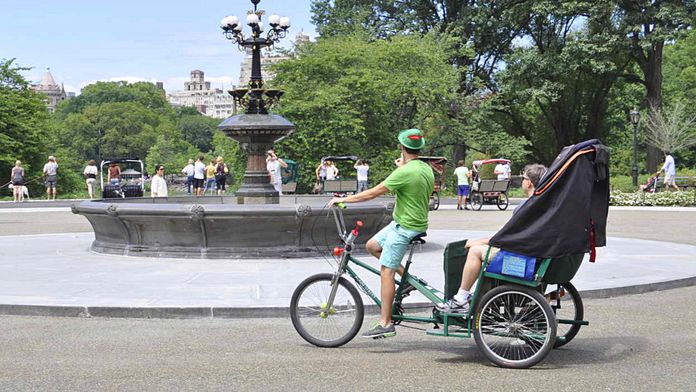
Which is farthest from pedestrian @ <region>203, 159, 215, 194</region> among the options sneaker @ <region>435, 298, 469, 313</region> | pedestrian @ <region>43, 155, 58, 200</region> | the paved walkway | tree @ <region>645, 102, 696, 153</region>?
sneaker @ <region>435, 298, 469, 313</region>

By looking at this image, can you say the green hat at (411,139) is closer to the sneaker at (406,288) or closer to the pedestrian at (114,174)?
the sneaker at (406,288)

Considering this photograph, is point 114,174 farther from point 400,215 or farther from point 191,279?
point 400,215

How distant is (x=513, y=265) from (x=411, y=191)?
102 centimetres

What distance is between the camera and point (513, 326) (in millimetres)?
6230

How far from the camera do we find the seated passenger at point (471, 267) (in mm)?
6391

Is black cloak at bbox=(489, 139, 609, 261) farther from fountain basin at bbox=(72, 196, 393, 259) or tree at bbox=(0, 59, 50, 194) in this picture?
tree at bbox=(0, 59, 50, 194)

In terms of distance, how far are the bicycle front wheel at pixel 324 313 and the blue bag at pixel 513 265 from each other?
3.88ft

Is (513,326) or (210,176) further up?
(210,176)

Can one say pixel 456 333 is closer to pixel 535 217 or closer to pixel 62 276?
pixel 535 217

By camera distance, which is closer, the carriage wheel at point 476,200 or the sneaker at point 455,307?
the sneaker at point 455,307

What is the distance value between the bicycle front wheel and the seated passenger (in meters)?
0.75

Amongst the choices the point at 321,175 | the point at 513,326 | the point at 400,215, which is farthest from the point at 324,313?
the point at 321,175

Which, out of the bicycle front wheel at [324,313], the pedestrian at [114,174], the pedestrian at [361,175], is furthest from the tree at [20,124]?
the bicycle front wheel at [324,313]

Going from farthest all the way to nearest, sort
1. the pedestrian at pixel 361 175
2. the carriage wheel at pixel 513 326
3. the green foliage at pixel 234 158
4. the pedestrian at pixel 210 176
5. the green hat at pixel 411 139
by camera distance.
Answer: the green foliage at pixel 234 158, the pedestrian at pixel 210 176, the pedestrian at pixel 361 175, the green hat at pixel 411 139, the carriage wheel at pixel 513 326
